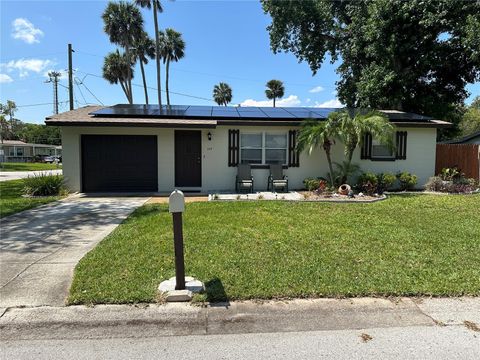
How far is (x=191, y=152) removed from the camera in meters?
12.8

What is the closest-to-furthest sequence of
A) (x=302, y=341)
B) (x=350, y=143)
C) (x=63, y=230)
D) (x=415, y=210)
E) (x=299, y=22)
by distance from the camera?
(x=302, y=341) → (x=63, y=230) → (x=415, y=210) → (x=350, y=143) → (x=299, y=22)

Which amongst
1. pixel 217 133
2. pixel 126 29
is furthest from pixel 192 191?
pixel 126 29

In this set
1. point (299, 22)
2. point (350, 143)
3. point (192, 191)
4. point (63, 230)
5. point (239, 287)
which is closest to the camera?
point (239, 287)

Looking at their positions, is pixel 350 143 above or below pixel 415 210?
above

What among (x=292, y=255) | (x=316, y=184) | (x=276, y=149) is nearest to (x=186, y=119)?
(x=276, y=149)

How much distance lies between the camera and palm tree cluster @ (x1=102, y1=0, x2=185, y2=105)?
2650 cm

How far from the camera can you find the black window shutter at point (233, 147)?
12.7 metres

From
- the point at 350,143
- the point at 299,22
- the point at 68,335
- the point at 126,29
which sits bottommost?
the point at 68,335

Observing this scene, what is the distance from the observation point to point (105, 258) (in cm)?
506

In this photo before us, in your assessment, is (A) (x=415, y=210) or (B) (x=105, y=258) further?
(A) (x=415, y=210)

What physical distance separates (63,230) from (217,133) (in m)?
6.85

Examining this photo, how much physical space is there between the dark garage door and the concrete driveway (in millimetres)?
2221

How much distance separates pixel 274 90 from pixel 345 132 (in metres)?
39.6

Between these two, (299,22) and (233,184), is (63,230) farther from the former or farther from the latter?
(299,22)
